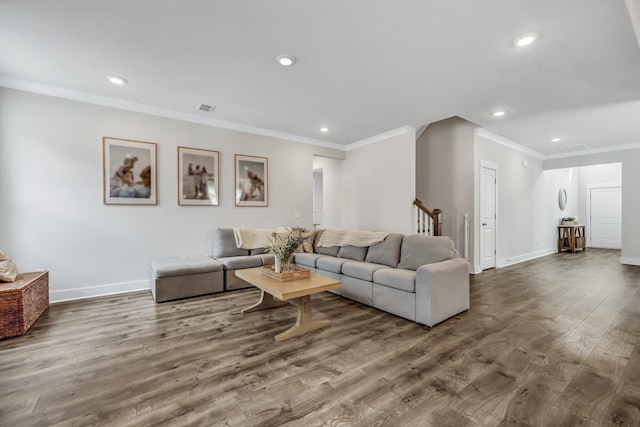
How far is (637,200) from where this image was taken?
19.6 ft

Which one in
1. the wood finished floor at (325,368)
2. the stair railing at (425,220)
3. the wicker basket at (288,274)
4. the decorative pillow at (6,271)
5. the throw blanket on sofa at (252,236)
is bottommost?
the wood finished floor at (325,368)

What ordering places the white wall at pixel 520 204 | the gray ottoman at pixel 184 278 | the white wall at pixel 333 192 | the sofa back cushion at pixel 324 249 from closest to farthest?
the gray ottoman at pixel 184 278 < the sofa back cushion at pixel 324 249 < the white wall at pixel 520 204 < the white wall at pixel 333 192

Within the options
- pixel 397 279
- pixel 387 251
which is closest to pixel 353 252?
pixel 387 251

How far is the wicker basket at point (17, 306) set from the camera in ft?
8.11

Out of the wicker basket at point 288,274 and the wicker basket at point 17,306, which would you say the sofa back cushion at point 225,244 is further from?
the wicker basket at point 17,306

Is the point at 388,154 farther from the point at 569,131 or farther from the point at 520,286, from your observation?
the point at 569,131

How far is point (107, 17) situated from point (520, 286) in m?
5.95

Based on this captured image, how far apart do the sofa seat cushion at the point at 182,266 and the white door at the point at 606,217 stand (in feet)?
38.0

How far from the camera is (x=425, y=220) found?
5070mm

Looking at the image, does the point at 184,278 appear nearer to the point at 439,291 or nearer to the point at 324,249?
the point at 324,249

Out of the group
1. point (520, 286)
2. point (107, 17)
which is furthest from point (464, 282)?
point (107, 17)

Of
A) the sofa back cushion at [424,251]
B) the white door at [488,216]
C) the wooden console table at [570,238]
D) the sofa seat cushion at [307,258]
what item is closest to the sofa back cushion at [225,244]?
the sofa seat cushion at [307,258]

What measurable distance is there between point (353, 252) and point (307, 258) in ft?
2.63

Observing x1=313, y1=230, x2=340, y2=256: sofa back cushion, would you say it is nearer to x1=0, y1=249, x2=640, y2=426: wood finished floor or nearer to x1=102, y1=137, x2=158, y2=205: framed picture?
x1=0, y1=249, x2=640, y2=426: wood finished floor
